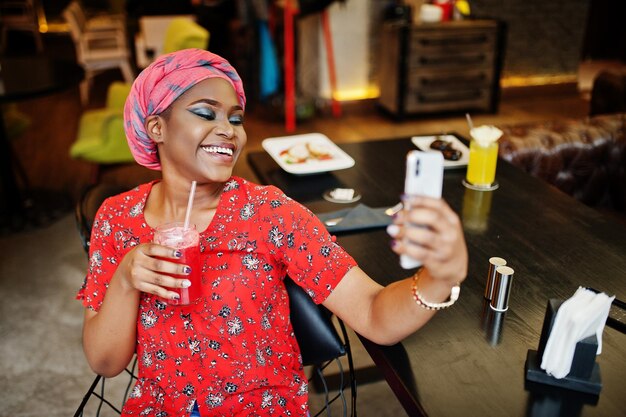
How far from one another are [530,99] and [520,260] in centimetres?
510

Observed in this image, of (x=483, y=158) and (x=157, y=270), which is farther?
(x=483, y=158)

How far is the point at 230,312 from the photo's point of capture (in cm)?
129

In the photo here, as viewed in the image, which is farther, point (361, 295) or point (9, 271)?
point (9, 271)

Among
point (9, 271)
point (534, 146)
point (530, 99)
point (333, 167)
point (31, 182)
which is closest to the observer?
point (333, 167)

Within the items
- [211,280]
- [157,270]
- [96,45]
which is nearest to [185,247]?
[157,270]

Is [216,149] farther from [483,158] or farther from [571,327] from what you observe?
[483,158]

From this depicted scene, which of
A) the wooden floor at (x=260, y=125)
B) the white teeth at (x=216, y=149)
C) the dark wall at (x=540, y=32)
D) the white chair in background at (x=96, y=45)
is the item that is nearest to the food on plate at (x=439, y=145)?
the white teeth at (x=216, y=149)

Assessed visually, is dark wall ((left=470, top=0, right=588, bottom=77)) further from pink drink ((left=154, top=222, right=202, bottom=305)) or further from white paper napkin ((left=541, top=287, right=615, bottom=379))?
pink drink ((left=154, top=222, right=202, bottom=305))

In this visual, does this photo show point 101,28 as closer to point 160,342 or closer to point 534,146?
point 534,146

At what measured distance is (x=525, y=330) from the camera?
4.12 ft

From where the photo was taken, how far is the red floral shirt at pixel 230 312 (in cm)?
130

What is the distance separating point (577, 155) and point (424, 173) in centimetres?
195

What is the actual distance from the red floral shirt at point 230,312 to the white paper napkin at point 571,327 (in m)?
0.43

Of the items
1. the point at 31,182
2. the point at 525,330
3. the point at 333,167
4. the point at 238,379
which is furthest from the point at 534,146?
the point at 31,182
